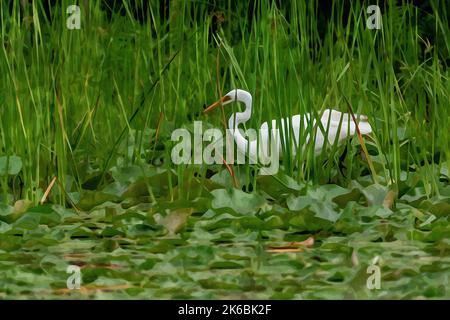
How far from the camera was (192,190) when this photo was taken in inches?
195

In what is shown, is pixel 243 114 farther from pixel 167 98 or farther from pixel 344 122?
pixel 167 98

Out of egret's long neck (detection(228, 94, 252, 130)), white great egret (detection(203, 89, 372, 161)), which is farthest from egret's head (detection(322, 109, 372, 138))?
egret's long neck (detection(228, 94, 252, 130))

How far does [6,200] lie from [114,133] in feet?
3.14

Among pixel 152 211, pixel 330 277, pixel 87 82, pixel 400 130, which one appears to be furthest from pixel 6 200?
pixel 400 130

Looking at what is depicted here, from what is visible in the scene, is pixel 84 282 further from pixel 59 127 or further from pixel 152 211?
pixel 59 127

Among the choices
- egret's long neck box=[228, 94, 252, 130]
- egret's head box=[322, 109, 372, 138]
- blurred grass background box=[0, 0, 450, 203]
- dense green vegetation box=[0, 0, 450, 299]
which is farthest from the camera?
egret's long neck box=[228, 94, 252, 130]

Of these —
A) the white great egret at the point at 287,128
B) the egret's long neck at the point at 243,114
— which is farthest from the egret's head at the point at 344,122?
the egret's long neck at the point at 243,114

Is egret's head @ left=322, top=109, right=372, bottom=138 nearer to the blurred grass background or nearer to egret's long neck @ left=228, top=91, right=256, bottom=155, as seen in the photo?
the blurred grass background

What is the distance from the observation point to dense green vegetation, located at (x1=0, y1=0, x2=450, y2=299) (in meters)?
3.82

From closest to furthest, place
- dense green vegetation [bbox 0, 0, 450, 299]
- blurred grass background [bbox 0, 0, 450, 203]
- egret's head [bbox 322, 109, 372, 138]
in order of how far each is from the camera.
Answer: dense green vegetation [bbox 0, 0, 450, 299] → blurred grass background [bbox 0, 0, 450, 203] → egret's head [bbox 322, 109, 372, 138]

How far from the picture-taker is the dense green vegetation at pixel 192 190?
12.5 feet

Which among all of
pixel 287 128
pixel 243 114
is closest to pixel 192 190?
pixel 287 128

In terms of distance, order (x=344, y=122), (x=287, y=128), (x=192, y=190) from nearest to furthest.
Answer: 1. (x=192, y=190)
2. (x=287, y=128)
3. (x=344, y=122)

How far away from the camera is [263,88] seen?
552 cm
